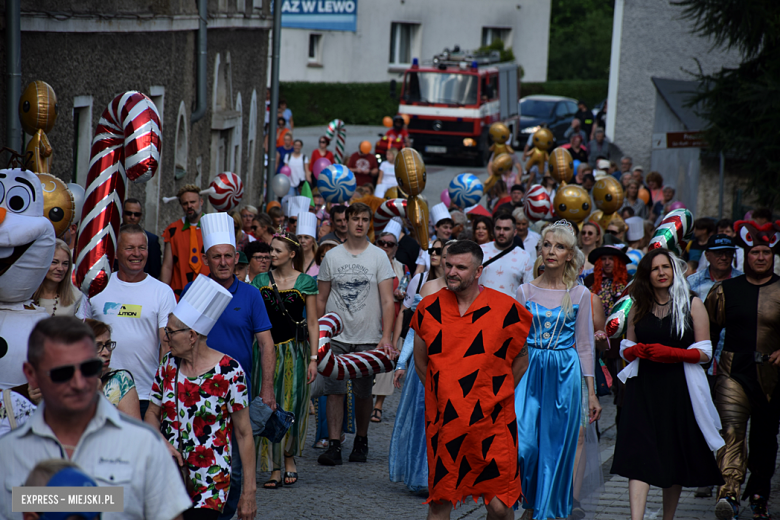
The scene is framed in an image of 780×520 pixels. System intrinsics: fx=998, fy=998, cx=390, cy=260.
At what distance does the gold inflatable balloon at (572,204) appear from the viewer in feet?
40.3

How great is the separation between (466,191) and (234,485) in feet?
33.8

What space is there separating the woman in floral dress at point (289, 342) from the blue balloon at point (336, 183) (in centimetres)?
573

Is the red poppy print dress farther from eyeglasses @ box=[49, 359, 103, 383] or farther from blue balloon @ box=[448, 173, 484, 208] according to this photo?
blue balloon @ box=[448, 173, 484, 208]

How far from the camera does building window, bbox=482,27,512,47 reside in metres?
49.0

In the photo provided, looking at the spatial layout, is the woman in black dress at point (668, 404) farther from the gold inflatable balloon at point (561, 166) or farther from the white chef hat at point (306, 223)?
the gold inflatable balloon at point (561, 166)

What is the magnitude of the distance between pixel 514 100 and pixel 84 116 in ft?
82.0

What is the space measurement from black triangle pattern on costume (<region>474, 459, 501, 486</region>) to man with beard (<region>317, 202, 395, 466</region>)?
9.02 ft

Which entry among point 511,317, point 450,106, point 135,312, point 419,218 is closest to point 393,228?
point 419,218

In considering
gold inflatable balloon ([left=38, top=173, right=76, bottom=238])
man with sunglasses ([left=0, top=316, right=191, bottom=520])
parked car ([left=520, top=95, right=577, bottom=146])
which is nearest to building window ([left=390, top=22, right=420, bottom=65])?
parked car ([left=520, top=95, right=577, bottom=146])

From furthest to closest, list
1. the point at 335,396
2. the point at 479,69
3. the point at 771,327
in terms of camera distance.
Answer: the point at 479,69 → the point at 335,396 → the point at 771,327

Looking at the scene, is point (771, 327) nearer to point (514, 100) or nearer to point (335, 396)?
point (335, 396)

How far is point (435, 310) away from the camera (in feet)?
17.8

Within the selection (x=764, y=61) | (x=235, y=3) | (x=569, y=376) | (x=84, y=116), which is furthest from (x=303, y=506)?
(x=235, y=3)

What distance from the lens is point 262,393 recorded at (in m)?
5.93
